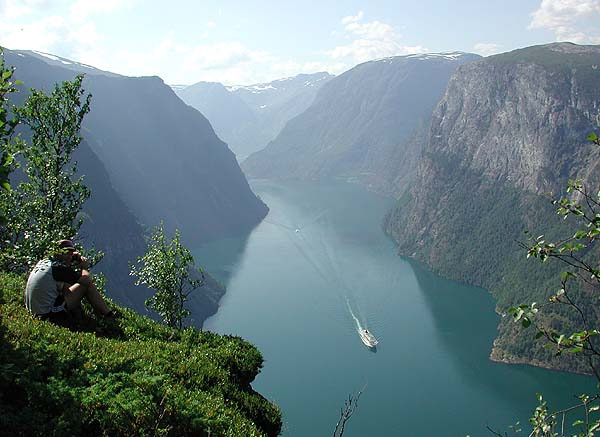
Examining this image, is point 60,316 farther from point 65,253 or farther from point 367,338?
point 367,338

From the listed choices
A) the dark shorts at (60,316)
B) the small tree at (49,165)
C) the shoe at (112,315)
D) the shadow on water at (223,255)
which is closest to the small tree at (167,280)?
the small tree at (49,165)

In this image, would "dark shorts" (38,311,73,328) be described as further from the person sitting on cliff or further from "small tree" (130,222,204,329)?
"small tree" (130,222,204,329)

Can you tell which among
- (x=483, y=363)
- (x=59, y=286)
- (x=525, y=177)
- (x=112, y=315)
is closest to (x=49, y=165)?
(x=112, y=315)

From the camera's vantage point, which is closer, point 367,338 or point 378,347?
point 378,347

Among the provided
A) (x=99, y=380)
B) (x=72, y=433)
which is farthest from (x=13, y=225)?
(x=72, y=433)

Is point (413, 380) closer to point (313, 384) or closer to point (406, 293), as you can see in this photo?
point (313, 384)
